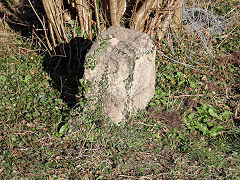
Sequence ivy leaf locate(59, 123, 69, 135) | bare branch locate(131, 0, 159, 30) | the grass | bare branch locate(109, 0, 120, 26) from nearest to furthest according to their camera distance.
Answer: the grass < ivy leaf locate(59, 123, 69, 135) < bare branch locate(109, 0, 120, 26) < bare branch locate(131, 0, 159, 30)

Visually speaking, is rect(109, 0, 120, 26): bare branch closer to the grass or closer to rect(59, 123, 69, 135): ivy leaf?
the grass

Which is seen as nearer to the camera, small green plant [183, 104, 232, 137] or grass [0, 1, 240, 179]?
grass [0, 1, 240, 179]

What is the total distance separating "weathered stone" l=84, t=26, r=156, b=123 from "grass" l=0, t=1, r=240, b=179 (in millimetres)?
243

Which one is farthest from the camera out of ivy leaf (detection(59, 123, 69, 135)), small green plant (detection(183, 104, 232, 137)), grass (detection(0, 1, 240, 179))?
small green plant (detection(183, 104, 232, 137))

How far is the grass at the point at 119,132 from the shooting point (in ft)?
10.9

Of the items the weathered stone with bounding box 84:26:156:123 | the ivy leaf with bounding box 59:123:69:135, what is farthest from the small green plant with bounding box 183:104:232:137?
the ivy leaf with bounding box 59:123:69:135

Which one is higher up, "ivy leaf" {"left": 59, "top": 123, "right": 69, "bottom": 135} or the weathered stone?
the weathered stone

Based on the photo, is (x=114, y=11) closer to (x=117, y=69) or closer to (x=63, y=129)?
(x=117, y=69)

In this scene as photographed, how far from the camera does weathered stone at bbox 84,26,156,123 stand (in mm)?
3461

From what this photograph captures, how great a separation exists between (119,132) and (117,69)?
888 millimetres

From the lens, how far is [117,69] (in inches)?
135

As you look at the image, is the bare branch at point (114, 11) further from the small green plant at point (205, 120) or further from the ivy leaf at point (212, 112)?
the ivy leaf at point (212, 112)

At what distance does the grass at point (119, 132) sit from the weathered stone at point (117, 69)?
0.80 feet

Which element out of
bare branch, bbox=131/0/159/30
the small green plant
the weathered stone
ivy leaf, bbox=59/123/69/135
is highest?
bare branch, bbox=131/0/159/30
